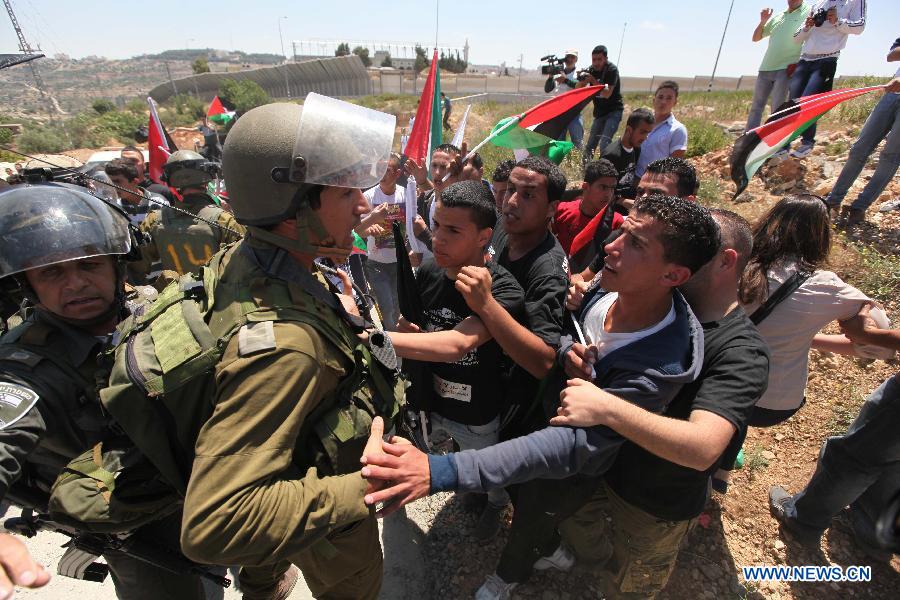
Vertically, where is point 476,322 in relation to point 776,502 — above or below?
above

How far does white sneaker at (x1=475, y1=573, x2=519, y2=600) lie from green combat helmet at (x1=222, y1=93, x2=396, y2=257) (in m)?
2.19

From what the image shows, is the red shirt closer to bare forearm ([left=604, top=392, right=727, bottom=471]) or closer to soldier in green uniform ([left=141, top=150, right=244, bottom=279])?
bare forearm ([left=604, top=392, right=727, bottom=471])

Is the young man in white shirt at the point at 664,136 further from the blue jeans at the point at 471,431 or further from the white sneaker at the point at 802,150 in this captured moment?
the blue jeans at the point at 471,431

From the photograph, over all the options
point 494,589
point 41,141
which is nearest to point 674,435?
point 494,589

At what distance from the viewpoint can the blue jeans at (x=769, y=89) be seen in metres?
6.83

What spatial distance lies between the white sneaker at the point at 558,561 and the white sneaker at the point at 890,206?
6.06 metres

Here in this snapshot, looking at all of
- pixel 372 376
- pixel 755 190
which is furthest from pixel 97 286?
pixel 755 190

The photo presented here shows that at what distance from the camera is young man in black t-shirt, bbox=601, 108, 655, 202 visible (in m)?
4.71

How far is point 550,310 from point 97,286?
80.4 inches

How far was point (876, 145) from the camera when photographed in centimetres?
490

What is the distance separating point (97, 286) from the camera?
178 centimetres

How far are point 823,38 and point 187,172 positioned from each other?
779 cm

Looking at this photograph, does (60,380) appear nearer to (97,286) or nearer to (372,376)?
(97,286)

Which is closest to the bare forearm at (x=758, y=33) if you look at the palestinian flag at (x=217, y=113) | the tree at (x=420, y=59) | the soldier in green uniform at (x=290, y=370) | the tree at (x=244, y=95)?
the soldier in green uniform at (x=290, y=370)
